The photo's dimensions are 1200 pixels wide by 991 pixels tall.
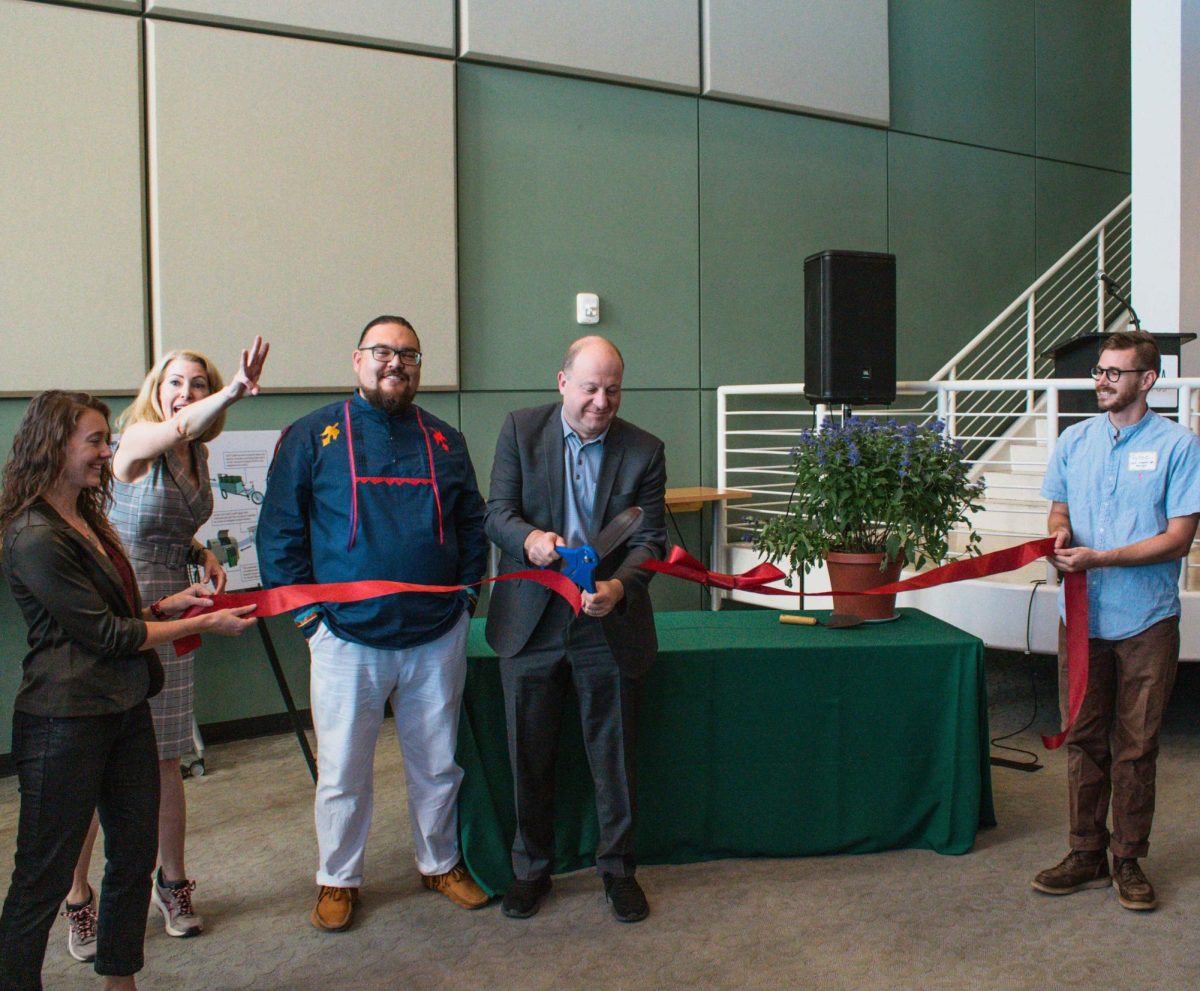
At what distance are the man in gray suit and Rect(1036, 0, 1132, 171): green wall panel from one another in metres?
6.04

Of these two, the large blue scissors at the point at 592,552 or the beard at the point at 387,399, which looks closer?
the large blue scissors at the point at 592,552

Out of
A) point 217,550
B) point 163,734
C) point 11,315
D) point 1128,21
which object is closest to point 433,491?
point 163,734

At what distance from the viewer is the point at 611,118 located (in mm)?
5832

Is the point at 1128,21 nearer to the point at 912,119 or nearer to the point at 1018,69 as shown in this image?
the point at 1018,69

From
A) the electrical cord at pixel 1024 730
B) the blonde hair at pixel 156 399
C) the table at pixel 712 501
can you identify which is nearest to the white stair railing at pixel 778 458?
the table at pixel 712 501

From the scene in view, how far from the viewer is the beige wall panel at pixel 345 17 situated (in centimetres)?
469

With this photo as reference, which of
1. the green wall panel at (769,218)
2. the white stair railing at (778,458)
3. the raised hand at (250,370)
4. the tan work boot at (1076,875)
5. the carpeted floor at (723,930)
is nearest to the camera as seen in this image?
the raised hand at (250,370)

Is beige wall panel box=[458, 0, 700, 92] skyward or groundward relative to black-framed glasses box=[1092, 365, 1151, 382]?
skyward

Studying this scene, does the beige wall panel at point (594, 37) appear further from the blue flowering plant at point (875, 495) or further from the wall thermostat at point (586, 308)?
the blue flowering plant at point (875, 495)

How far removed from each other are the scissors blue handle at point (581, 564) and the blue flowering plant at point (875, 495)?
49.2 inches

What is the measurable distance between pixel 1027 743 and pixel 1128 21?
6128 millimetres

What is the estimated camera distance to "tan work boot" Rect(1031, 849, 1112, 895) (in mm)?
3193

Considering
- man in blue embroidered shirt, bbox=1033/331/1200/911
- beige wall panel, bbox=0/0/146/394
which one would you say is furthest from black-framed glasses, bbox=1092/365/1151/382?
beige wall panel, bbox=0/0/146/394

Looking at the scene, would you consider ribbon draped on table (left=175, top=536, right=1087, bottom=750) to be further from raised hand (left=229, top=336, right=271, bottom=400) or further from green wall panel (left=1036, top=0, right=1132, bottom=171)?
green wall panel (left=1036, top=0, right=1132, bottom=171)
